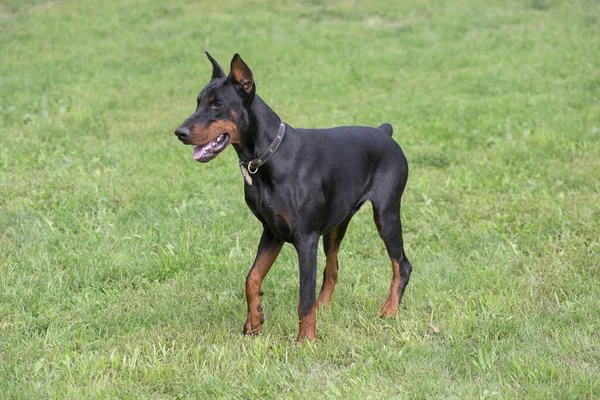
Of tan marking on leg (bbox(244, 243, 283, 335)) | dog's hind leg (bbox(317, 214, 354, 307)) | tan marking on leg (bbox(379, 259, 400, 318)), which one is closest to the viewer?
tan marking on leg (bbox(244, 243, 283, 335))

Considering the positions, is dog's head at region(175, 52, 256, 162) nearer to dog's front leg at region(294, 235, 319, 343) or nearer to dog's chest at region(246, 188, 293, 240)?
dog's chest at region(246, 188, 293, 240)

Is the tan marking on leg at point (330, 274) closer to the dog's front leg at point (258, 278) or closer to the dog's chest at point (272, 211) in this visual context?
the dog's front leg at point (258, 278)

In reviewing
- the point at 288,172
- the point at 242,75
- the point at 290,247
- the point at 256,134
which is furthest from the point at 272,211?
the point at 290,247

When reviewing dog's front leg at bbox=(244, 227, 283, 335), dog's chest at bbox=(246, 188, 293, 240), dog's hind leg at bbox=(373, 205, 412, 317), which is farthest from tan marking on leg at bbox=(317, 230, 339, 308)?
dog's chest at bbox=(246, 188, 293, 240)

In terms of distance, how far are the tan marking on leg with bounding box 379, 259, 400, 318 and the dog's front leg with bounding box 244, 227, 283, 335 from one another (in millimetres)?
884

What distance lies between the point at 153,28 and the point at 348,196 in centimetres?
1367

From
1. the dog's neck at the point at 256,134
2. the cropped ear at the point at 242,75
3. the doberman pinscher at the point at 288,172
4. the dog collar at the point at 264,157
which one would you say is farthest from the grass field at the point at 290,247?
the cropped ear at the point at 242,75

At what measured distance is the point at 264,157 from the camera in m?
4.52

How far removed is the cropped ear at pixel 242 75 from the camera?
4.30m

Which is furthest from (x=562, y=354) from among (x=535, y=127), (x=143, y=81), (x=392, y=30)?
(x=392, y=30)

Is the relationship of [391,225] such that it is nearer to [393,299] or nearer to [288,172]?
[393,299]

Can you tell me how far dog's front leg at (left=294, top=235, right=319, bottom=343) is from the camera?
462 cm

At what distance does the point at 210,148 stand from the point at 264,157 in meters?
0.34

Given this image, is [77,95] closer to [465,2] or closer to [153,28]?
[153,28]
